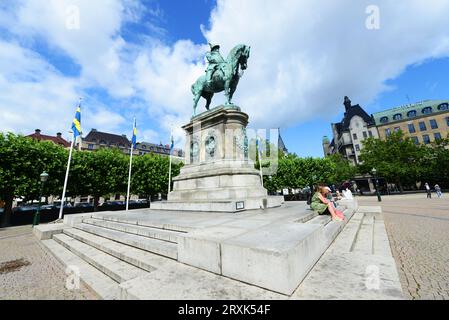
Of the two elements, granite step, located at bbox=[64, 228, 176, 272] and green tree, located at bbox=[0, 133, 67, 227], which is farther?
green tree, located at bbox=[0, 133, 67, 227]

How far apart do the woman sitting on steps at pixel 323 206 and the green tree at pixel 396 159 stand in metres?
41.7

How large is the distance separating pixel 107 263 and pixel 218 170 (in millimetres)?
6608

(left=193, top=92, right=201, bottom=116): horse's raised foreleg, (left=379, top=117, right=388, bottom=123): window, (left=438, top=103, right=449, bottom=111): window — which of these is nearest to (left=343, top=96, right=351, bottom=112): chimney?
(left=379, top=117, right=388, bottom=123): window

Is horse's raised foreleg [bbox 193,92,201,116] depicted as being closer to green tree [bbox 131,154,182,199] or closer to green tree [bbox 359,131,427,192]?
green tree [bbox 131,154,182,199]

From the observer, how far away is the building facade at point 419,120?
5068 centimetres

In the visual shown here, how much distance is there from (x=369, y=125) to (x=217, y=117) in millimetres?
64034

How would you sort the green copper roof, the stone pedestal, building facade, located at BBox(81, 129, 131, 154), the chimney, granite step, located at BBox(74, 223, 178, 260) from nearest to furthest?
granite step, located at BBox(74, 223, 178, 260) → the stone pedestal → the green copper roof → building facade, located at BBox(81, 129, 131, 154) → the chimney

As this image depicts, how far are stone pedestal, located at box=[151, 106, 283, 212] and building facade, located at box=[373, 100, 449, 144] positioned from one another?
55.2 metres

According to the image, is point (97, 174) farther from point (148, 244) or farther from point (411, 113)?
point (411, 113)

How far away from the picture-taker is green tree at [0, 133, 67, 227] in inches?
649

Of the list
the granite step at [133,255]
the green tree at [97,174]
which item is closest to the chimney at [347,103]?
the green tree at [97,174]

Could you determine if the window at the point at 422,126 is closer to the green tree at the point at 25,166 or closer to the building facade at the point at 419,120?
the building facade at the point at 419,120
